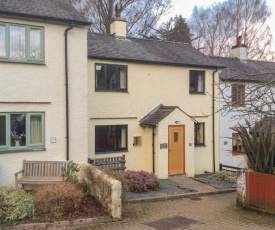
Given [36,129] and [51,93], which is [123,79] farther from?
[36,129]

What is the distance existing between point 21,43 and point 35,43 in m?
0.50

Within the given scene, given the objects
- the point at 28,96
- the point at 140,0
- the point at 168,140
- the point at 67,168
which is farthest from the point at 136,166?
the point at 140,0

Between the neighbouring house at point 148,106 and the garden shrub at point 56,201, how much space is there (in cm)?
585

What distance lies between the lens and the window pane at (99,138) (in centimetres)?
1512

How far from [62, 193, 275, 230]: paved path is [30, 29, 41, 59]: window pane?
621 cm

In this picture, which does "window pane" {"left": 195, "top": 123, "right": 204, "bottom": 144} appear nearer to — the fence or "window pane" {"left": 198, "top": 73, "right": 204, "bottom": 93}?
"window pane" {"left": 198, "top": 73, "right": 204, "bottom": 93}

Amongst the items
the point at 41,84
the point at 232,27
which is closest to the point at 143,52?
the point at 41,84

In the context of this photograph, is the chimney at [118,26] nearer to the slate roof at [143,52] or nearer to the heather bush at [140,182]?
the slate roof at [143,52]

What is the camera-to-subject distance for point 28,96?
11.5 metres

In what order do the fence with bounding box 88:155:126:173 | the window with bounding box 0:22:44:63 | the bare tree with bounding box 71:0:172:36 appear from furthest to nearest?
the bare tree with bounding box 71:0:172:36, the fence with bounding box 88:155:126:173, the window with bounding box 0:22:44:63

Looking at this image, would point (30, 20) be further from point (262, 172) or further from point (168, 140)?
point (262, 172)

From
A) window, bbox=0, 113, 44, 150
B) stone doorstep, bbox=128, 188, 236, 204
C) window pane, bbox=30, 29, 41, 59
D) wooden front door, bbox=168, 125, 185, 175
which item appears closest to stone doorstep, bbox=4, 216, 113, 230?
stone doorstep, bbox=128, 188, 236, 204

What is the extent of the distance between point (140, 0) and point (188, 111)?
53.0 feet

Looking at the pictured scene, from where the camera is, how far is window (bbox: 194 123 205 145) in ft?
59.5
